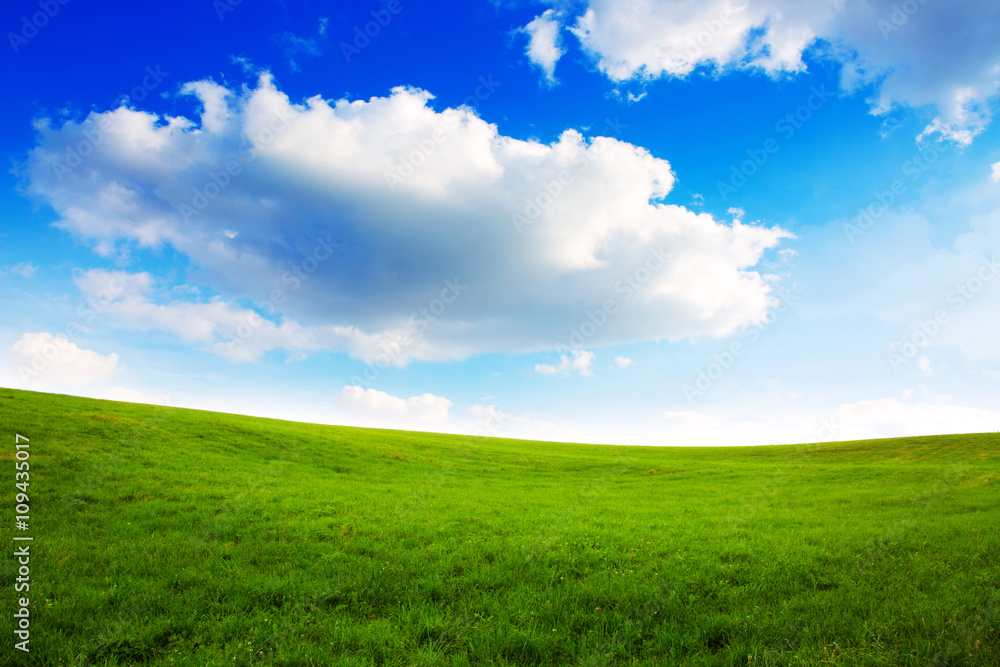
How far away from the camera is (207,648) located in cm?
698

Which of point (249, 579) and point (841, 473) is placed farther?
point (841, 473)

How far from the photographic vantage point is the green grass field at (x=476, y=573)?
7.01 metres

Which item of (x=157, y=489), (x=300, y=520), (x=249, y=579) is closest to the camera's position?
(x=249, y=579)

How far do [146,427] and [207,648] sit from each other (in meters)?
26.4

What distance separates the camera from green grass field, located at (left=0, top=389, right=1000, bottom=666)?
7.01 meters

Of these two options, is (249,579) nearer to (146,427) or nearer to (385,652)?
(385,652)

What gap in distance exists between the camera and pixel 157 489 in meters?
16.8

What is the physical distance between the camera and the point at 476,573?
9.83 m

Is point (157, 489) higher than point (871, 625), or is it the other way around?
point (871, 625)

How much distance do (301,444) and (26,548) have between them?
22.2 m

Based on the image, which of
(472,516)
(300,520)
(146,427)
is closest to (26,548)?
(300,520)

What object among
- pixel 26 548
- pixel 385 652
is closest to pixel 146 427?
pixel 26 548

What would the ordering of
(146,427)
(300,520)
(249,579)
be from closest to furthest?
(249,579), (300,520), (146,427)

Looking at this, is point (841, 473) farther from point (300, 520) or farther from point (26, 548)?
point (26, 548)
